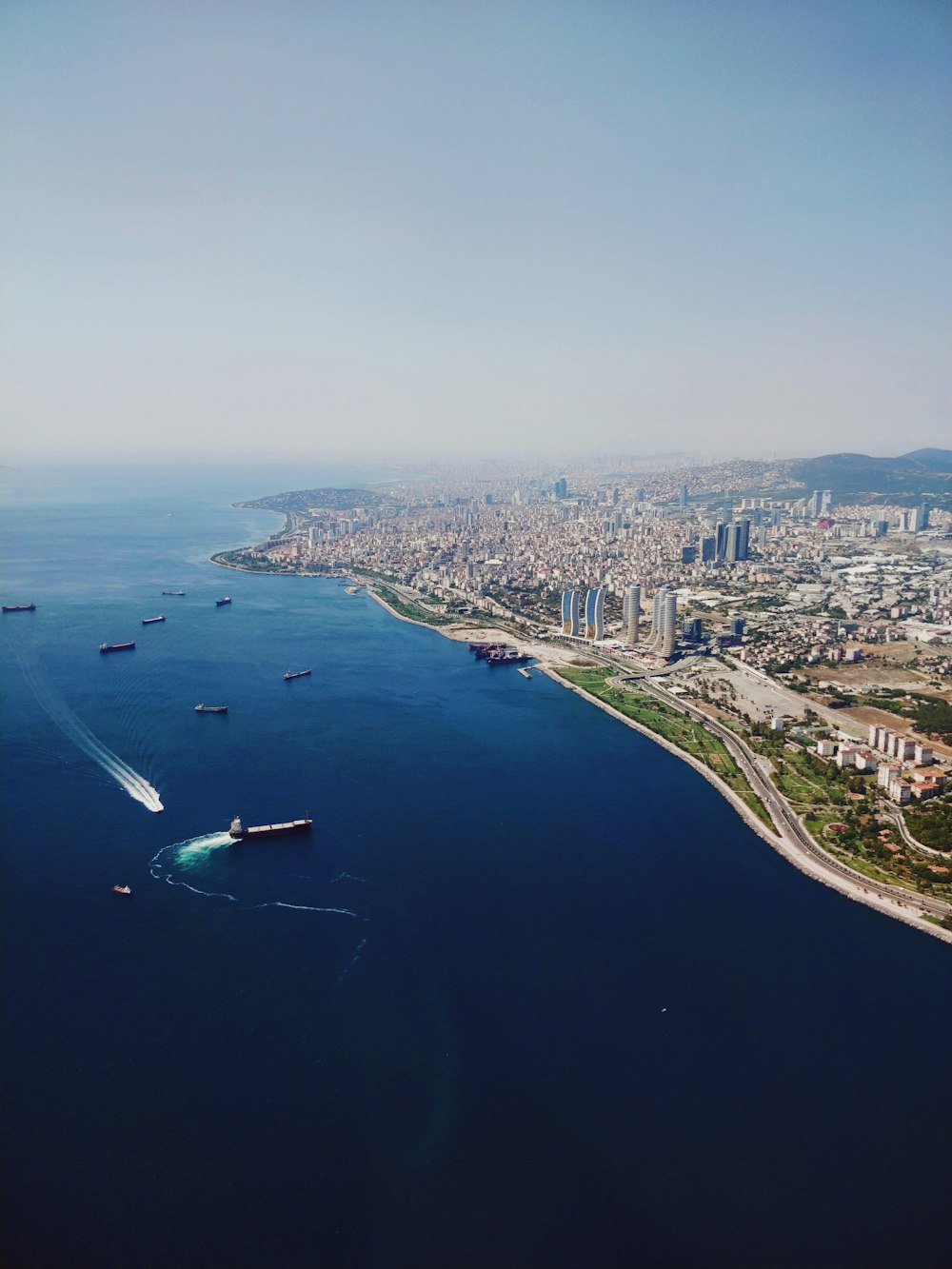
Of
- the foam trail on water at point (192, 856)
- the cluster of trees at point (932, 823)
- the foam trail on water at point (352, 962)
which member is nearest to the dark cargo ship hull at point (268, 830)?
the foam trail on water at point (192, 856)

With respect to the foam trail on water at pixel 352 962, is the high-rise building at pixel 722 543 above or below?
above

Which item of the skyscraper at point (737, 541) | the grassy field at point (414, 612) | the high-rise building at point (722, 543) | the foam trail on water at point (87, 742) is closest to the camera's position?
the foam trail on water at point (87, 742)

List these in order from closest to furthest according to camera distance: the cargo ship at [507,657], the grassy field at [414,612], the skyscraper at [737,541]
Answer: the cargo ship at [507,657]
the grassy field at [414,612]
the skyscraper at [737,541]

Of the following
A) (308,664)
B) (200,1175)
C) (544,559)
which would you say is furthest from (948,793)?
(544,559)

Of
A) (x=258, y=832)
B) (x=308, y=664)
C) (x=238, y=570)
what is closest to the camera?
(x=258, y=832)

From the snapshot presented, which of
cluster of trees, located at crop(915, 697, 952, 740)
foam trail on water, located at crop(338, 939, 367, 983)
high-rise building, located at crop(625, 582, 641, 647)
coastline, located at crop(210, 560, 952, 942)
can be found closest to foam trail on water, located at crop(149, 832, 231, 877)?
foam trail on water, located at crop(338, 939, 367, 983)

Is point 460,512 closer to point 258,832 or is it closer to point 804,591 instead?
point 804,591

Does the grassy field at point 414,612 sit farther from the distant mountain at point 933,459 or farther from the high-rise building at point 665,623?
the distant mountain at point 933,459
